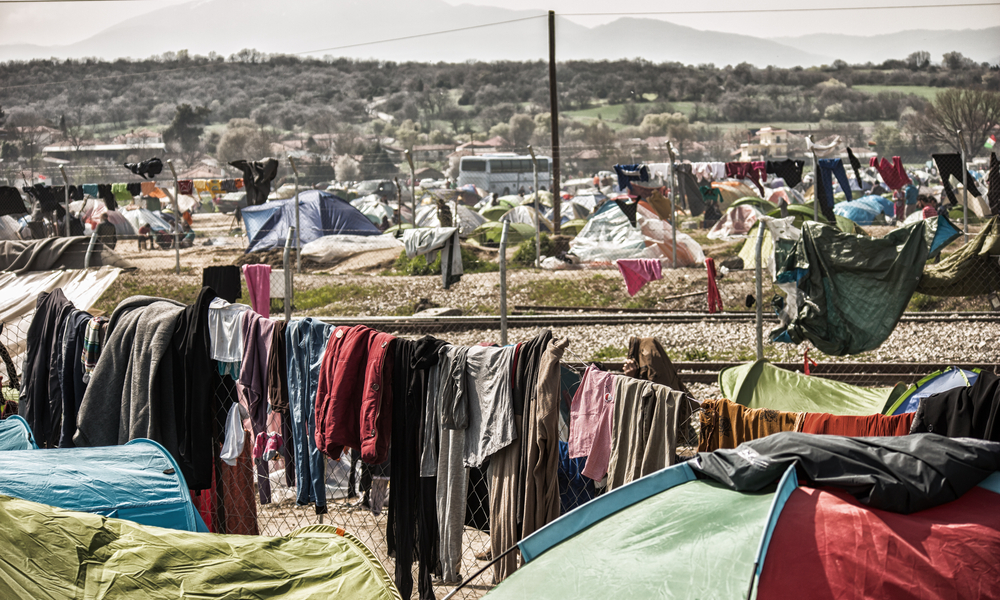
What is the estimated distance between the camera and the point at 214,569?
10.0 feet

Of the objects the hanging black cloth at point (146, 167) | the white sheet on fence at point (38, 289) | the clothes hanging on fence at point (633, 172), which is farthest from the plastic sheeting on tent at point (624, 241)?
the white sheet on fence at point (38, 289)

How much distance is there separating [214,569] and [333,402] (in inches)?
60.6

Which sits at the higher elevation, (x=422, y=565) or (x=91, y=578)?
(x=91, y=578)

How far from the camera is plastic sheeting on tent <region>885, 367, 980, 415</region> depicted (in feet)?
16.4

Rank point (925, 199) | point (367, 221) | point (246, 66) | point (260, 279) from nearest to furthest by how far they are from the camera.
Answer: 1. point (260, 279)
2. point (367, 221)
3. point (925, 199)
4. point (246, 66)

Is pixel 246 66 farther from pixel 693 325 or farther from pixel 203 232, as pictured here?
pixel 693 325

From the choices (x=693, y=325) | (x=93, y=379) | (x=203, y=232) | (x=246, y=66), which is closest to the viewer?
(x=93, y=379)

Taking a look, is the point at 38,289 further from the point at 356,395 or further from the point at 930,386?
the point at 930,386

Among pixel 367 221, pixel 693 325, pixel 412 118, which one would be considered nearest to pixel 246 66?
pixel 412 118

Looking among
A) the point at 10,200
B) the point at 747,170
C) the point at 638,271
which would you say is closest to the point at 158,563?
the point at 638,271

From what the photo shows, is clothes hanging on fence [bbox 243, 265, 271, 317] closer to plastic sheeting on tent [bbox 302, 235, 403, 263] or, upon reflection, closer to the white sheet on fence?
the white sheet on fence

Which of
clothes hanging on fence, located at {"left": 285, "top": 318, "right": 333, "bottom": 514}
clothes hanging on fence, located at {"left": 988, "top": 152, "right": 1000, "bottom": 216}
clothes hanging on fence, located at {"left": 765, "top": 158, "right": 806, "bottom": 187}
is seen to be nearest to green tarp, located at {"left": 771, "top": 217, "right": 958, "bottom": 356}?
clothes hanging on fence, located at {"left": 285, "top": 318, "right": 333, "bottom": 514}

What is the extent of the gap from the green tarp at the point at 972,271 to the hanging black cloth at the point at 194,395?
6.74m

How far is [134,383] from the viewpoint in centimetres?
518
